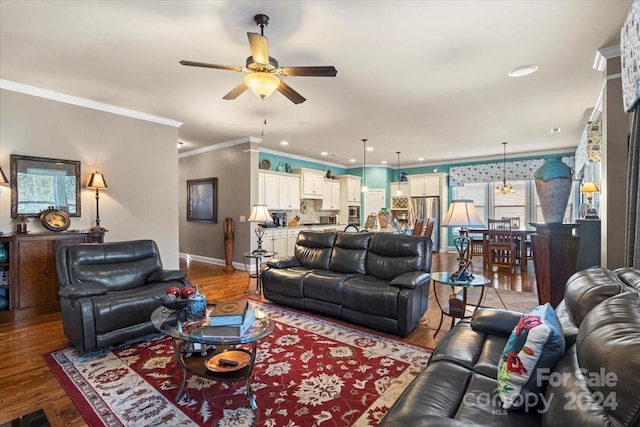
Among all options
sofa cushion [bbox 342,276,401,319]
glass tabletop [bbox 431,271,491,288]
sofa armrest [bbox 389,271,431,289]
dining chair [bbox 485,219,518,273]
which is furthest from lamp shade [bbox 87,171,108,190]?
dining chair [bbox 485,219,518,273]

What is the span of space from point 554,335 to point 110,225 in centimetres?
510

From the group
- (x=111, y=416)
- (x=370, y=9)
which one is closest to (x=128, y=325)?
(x=111, y=416)

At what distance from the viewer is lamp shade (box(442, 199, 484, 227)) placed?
2.90m

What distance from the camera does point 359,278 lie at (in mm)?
3580

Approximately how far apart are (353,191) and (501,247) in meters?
4.30

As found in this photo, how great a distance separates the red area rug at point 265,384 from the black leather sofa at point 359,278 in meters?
0.29

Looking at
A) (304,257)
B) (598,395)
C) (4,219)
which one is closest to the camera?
(598,395)

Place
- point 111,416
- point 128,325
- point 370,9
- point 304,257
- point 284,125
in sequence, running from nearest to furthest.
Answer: point 111,416 < point 370,9 < point 128,325 < point 304,257 < point 284,125

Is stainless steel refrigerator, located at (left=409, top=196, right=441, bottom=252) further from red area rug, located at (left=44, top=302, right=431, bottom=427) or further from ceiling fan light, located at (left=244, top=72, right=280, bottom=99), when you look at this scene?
ceiling fan light, located at (left=244, top=72, right=280, bottom=99)

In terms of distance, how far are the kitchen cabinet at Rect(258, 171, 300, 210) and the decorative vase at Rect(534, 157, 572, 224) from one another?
504cm

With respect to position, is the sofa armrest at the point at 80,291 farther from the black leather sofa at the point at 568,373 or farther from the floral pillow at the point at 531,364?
the floral pillow at the point at 531,364

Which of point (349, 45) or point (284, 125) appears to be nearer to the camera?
point (349, 45)

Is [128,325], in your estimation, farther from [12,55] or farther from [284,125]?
[284,125]

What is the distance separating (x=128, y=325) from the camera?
2797mm
